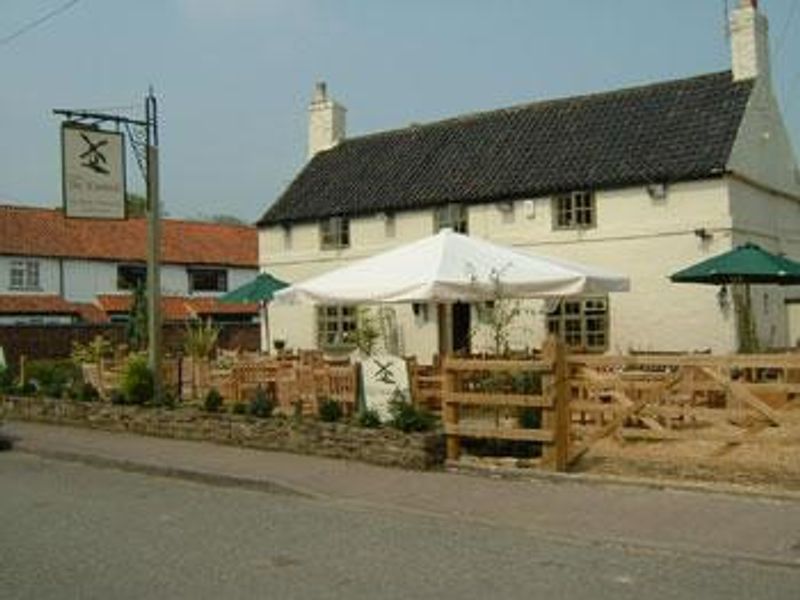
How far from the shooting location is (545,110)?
27.5 m

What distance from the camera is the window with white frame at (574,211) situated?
24359 millimetres

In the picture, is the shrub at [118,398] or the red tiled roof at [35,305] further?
the red tiled roof at [35,305]

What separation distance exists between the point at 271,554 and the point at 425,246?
23.1ft

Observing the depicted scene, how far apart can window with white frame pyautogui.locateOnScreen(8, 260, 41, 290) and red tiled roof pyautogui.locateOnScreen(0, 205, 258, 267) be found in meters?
0.41

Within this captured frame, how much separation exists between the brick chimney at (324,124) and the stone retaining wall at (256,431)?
15.0 meters

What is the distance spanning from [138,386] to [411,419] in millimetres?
6415

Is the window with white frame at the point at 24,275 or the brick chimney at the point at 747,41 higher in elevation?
the brick chimney at the point at 747,41

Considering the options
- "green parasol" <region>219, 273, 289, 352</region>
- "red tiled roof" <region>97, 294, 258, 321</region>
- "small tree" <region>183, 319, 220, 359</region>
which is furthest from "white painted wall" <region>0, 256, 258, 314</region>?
"small tree" <region>183, 319, 220, 359</region>

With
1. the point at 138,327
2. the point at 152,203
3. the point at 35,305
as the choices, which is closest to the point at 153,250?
the point at 152,203

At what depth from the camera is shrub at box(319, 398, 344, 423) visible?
44.8 feet

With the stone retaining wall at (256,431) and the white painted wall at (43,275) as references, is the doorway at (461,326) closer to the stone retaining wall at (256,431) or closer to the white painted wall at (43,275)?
the stone retaining wall at (256,431)

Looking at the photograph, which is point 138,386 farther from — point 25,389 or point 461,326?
point 461,326

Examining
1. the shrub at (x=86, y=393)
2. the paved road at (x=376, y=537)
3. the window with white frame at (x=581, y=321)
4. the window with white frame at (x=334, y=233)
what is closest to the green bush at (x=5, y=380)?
the shrub at (x=86, y=393)

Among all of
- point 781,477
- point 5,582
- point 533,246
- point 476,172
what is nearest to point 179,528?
point 5,582
